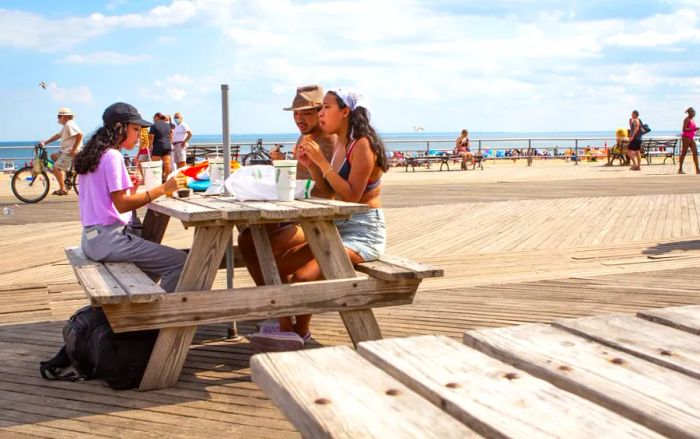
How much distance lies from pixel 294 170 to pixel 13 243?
19.1ft

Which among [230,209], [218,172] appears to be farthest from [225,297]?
[218,172]

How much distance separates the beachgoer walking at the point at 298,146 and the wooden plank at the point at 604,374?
286 cm

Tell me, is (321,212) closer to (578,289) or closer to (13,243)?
(578,289)

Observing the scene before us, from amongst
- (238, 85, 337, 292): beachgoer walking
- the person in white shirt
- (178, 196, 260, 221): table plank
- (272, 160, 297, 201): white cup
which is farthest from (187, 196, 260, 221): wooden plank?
the person in white shirt

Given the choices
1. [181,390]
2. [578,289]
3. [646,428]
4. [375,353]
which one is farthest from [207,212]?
[578,289]

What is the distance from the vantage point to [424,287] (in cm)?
657

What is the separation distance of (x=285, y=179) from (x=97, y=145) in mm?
946

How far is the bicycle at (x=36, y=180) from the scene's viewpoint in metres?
14.9

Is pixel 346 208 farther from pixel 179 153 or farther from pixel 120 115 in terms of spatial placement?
pixel 179 153

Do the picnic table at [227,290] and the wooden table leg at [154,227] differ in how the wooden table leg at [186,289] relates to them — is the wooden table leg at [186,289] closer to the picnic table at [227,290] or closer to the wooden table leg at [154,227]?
the picnic table at [227,290]

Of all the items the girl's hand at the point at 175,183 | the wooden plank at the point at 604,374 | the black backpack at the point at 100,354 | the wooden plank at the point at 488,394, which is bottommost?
the black backpack at the point at 100,354

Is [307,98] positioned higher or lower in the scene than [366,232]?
higher

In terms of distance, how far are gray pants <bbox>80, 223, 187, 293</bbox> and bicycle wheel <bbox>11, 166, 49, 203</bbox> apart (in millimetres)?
10900

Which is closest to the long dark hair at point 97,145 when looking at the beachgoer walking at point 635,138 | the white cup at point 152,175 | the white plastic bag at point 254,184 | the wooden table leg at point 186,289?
the white cup at point 152,175
